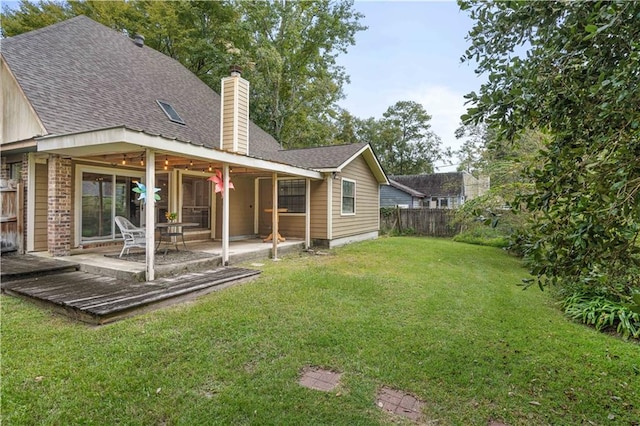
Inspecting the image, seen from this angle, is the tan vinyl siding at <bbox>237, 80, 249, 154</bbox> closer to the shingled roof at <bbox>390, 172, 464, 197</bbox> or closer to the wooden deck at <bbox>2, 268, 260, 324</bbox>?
the wooden deck at <bbox>2, 268, 260, 324</bbox>

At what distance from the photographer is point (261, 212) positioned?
37.4ft

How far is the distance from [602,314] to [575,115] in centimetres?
407

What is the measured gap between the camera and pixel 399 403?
261 centimetres

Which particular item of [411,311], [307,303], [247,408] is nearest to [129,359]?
[247,408]

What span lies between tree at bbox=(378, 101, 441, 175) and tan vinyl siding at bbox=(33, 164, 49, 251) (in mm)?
31467

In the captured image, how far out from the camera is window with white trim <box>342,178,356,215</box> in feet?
37.7

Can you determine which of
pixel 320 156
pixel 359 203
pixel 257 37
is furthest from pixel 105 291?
pixel 257 37

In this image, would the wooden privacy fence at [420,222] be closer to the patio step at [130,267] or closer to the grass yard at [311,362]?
the grass yard at [311,362]

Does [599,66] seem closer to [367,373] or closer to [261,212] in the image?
[367,373]

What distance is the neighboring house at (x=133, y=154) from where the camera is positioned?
6.43 meters

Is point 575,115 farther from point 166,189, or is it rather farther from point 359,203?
point 359,203

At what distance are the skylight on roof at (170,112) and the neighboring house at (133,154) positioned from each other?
0.23ft

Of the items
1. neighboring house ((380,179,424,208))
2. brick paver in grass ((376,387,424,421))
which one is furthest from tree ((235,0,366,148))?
brick paver in grass ((376,387,424,421))

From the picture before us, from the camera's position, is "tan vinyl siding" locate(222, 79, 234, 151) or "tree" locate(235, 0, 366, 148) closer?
"tan vinyl siding" locate(222, 79, 234, 151)
